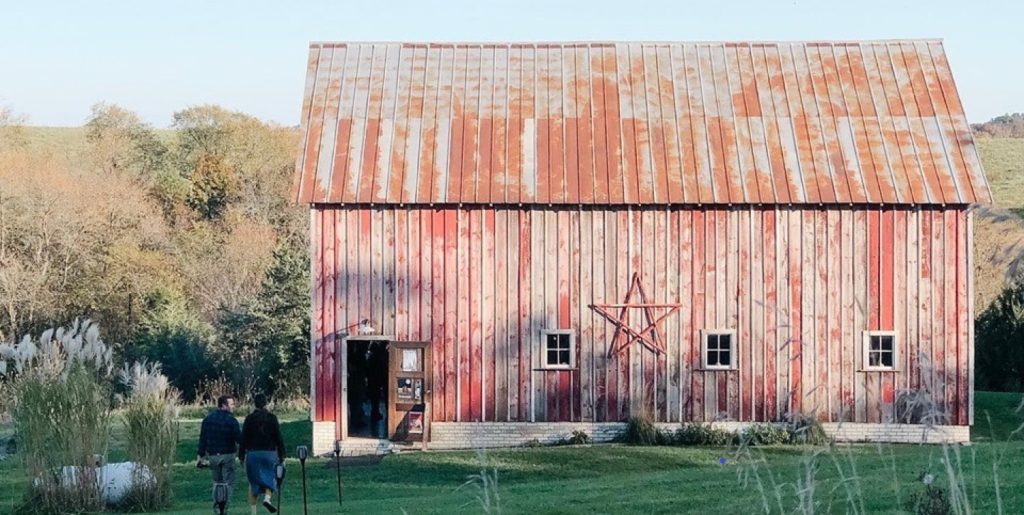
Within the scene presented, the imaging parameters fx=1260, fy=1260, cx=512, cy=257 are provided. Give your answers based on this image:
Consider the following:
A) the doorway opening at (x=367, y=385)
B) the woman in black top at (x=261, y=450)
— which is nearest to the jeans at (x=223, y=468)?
the woman in black top at (x=261, y=450)

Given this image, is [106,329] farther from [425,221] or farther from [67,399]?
[67,399]

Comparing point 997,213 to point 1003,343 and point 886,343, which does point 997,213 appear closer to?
point 1003,343

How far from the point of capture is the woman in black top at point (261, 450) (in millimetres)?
14219

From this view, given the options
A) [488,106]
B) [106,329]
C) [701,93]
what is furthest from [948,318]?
[106,329]

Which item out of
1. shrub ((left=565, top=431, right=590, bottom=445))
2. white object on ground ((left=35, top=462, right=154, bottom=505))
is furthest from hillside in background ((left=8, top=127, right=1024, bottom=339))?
white object on ground ((left=35, top=462, right=154, bottom=505))

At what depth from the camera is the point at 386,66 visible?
25438 mm

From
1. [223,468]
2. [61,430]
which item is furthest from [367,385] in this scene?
[61,430]

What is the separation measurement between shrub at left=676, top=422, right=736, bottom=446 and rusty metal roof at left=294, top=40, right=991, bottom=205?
3957mm

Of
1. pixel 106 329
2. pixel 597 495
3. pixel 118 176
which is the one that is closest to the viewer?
pixel 597 495

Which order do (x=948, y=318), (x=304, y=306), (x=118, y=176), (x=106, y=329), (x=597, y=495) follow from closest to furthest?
(x=597, y=495) → (x=948, y=318) → (x=304, y=306) → (x=106, y=329) → (x=118, y=176)

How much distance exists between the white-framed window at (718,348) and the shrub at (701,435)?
43.7 inches

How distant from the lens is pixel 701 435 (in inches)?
858

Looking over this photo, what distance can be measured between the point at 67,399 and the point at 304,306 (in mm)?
21326

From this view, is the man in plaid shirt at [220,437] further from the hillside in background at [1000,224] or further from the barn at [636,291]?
the hillside in background at [1000,224]
